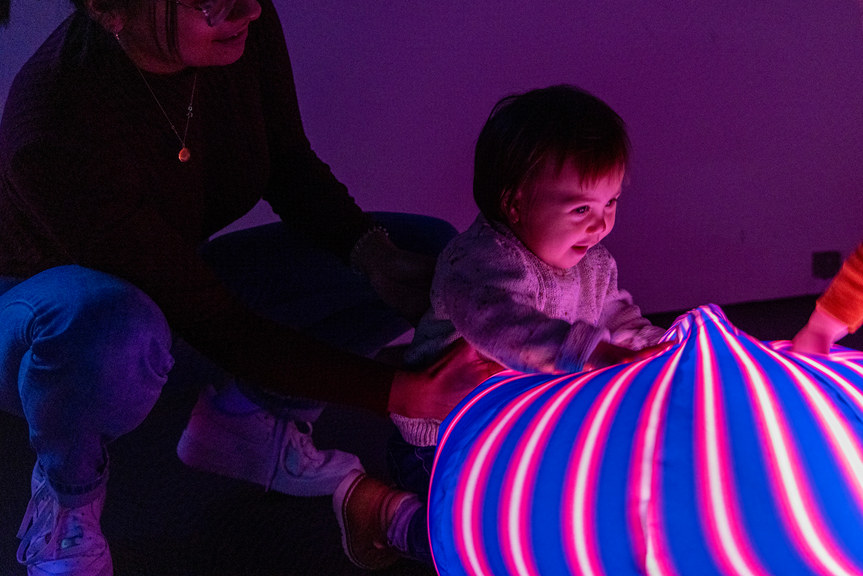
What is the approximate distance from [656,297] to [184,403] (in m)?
1.42

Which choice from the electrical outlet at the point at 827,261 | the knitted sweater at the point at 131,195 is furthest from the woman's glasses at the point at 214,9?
the electrical outlet at the point at 827,261

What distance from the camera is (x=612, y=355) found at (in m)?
0.85

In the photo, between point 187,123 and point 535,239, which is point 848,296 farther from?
point 187,123

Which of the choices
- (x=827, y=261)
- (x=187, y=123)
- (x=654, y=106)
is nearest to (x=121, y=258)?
(x=187, y=123)

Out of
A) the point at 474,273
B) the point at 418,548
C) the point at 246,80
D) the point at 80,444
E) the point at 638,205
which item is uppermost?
the point at 246,80

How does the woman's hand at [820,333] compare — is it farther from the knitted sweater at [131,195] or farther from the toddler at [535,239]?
the knitted sweater at [131,195]

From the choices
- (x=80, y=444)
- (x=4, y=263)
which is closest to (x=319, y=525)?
(x=80, y=444)

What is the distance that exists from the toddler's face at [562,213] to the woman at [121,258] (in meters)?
0.20

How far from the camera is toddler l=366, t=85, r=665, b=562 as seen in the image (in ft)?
2.92

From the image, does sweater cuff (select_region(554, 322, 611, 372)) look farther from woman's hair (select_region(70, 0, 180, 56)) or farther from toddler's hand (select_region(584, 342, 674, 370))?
woman's hair (select_region(70, 0, 180, 56))

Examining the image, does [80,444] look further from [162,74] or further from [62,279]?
[162,74]

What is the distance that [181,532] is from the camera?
1.33m

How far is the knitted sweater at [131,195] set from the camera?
93cm

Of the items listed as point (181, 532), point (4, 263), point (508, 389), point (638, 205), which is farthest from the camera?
point (638, 205)
